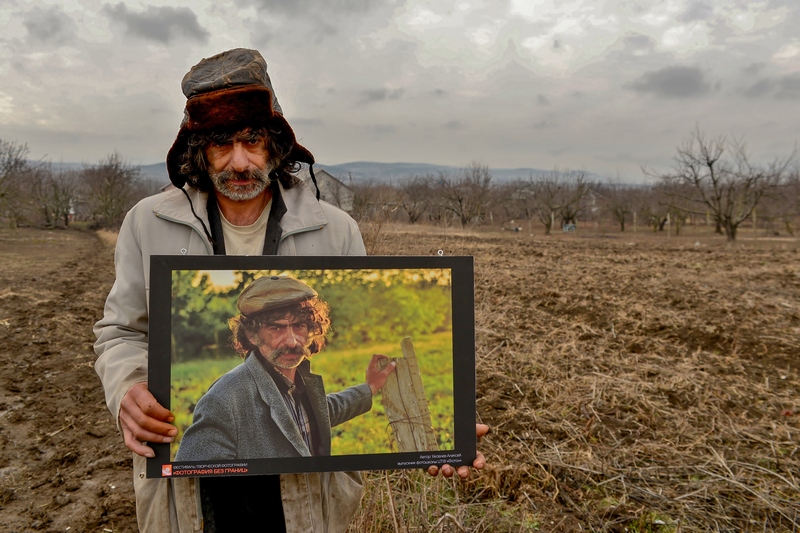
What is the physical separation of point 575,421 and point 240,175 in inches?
163

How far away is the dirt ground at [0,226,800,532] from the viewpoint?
348cm

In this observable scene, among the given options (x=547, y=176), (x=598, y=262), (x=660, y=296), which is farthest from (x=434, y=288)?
(x=547, y=176)

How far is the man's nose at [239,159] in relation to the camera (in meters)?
1.83

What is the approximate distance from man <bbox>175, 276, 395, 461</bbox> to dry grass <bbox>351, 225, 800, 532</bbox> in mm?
873

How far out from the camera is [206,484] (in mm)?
1823

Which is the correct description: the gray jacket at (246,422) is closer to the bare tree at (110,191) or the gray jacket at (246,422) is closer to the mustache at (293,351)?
the mustache at (293,351)

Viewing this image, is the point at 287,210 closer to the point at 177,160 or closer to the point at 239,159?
the point at 239,159

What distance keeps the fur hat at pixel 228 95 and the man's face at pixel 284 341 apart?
73 centimetres

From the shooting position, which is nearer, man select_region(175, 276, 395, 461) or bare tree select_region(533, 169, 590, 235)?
man select_region(175, 276, 395, 461)

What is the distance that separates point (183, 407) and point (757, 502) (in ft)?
12.1

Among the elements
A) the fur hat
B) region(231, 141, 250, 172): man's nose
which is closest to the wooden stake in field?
region(231, 141, 250, 172): man's nose

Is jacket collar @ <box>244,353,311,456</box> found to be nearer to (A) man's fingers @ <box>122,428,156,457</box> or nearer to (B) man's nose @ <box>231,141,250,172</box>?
(A) man's fingers @ <box>122,428,156,457</box>

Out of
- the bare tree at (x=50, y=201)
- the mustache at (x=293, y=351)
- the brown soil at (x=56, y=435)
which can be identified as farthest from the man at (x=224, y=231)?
the bare tree at (x=50, y=201)

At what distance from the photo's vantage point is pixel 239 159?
1.84m
